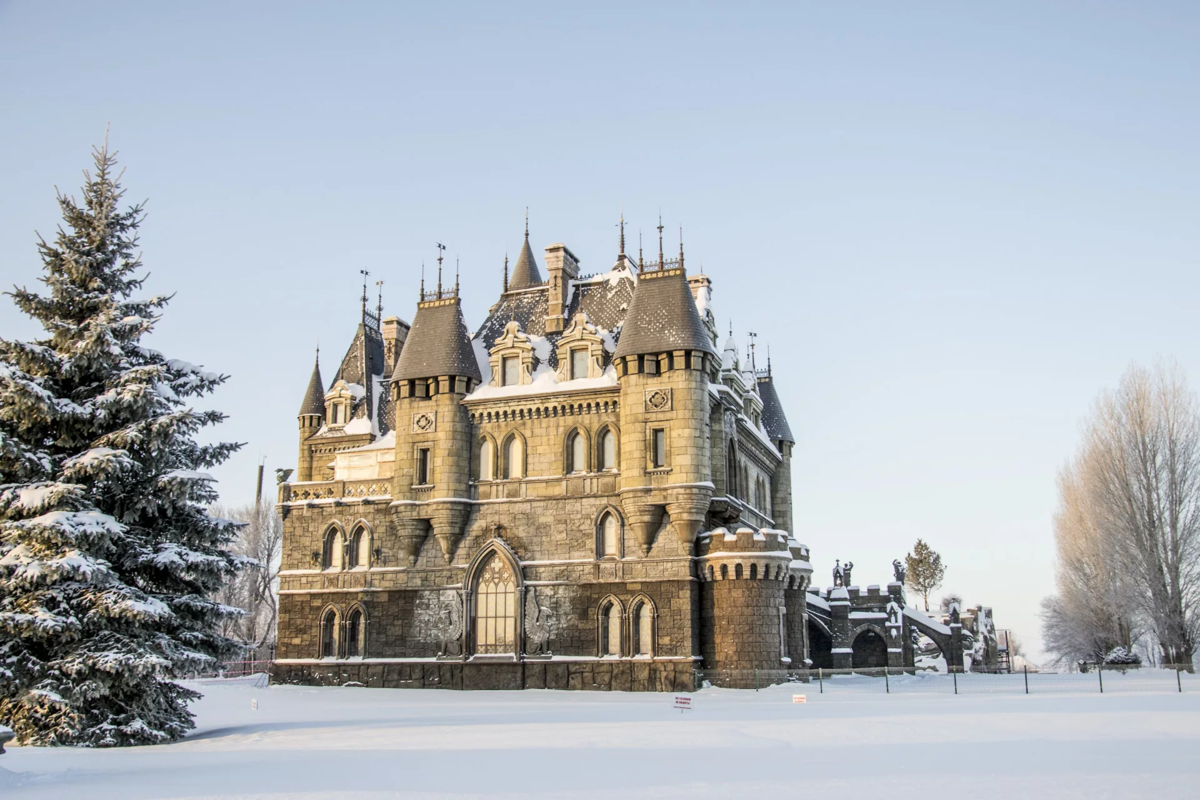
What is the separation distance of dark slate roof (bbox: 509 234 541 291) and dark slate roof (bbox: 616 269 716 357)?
436 inches

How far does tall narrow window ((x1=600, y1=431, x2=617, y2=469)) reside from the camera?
3650 cm

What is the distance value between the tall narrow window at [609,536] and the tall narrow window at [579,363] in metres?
4.87

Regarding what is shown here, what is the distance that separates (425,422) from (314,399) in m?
8.17

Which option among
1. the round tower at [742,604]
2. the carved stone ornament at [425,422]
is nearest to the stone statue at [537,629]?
the round tower at [742,604]

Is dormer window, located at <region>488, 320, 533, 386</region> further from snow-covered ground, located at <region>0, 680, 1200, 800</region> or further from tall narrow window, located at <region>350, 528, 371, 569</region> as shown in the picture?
snow-covered ground, located at <region>0, 680, 1200, 800</region>

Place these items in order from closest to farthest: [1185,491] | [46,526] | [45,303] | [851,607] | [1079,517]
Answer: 1. [46,526]
2. [45,303]
3. [1185,491]
4. [851,607]
5. [1079,517]

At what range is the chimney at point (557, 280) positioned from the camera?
1583 inches

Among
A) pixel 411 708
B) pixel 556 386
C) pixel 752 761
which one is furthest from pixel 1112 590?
pixel 752 761

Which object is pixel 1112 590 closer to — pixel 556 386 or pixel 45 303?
pixel 556 386

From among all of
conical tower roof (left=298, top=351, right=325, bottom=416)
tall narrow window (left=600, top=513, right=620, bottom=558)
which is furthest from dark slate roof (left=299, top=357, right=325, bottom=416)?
tall narrow window (left=600, top=513, right=620, bottom=558)

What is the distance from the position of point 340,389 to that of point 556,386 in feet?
35.4

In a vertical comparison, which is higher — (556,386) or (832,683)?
(556,386)

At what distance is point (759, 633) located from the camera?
33938 millimetres

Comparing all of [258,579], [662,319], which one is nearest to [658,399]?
[662,319]
